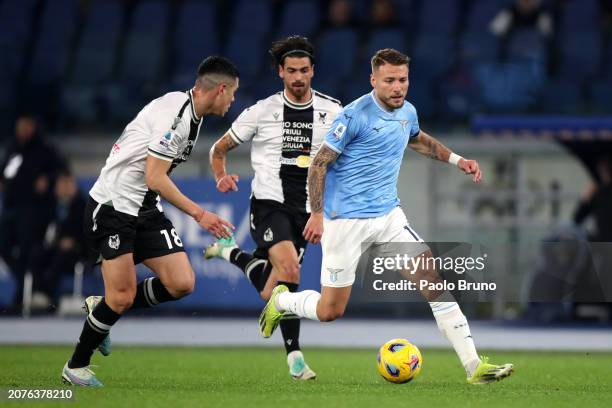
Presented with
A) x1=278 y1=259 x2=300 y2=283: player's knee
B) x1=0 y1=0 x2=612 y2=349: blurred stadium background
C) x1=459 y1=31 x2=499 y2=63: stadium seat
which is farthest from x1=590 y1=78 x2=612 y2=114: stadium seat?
x1=278 y1=259 x2=300 y2=283: player's knee

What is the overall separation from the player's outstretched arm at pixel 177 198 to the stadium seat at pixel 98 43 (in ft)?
40.2

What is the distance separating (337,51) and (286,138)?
10.3 meters

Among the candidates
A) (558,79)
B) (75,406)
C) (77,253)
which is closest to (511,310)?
(558,79)

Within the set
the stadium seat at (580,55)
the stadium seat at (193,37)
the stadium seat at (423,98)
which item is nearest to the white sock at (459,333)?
the stadium seat at (423,98)

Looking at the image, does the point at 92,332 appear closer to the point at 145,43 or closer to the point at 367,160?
the point at 367,160

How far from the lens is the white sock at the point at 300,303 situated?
921cm

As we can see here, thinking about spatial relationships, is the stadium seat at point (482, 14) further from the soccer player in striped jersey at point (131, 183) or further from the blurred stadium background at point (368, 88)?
the soccer player in striped jersey at point (131, 183)

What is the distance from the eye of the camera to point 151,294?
378 inches

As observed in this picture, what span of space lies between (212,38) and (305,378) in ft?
40.0

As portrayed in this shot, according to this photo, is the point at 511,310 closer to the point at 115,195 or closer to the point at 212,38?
the point at 212,38

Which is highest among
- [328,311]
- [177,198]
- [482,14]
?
[482,14]

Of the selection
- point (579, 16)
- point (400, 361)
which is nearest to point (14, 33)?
point (579, 16)

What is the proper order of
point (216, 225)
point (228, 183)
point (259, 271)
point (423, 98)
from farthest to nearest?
1. point (423, 98)
2. point (259, 271)
3. point (228, 183)
4. point (216, 225)

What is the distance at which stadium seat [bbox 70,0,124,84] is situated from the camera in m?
21.0
